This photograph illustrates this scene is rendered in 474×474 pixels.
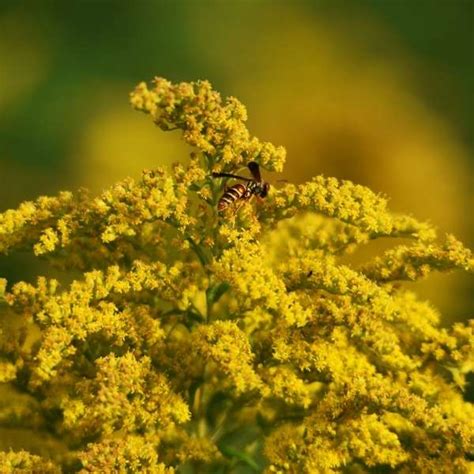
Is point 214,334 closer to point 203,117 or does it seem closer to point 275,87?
point 203,117

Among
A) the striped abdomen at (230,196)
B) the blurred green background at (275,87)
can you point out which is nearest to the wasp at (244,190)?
the striped abdomen at (230,196)

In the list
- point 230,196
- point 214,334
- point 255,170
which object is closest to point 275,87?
point 255,170

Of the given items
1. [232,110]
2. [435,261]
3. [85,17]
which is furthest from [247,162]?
[85,17]

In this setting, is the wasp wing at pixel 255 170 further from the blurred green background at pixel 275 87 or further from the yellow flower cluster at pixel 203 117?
the blurred green background at pixel 275 87

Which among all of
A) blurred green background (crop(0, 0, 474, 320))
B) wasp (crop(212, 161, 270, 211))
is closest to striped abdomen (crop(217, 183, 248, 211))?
wasp (crop(212, 161, 270, 211))

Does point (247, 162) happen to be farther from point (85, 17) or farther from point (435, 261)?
point (85, 17)

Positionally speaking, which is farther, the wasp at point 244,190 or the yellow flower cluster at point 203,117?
the wasp at point 244,190
